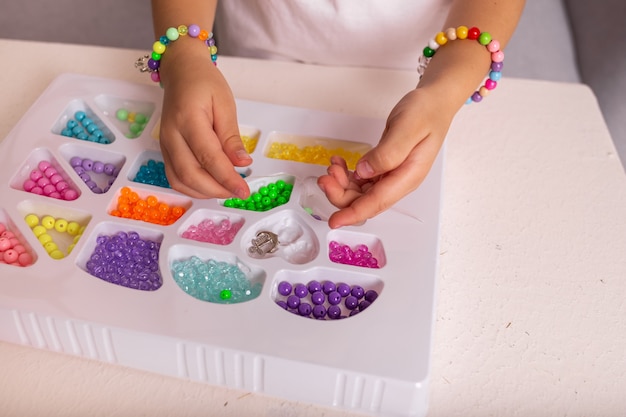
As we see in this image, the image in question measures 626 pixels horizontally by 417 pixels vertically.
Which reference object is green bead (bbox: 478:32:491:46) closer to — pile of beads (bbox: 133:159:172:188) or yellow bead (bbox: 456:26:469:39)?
yellow bead (bbox: 456:26:469:39)

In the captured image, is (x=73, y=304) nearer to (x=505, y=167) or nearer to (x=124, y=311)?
(x=124, y=311)

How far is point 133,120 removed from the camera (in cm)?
72

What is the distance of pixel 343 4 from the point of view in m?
0.81

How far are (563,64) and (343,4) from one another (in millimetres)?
613

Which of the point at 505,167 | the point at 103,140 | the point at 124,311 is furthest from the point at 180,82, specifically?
the point at 505,167

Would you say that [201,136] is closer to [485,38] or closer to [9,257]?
[9,257]

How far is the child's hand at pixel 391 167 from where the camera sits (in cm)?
55

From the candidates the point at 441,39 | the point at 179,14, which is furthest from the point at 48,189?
the point at 441,39

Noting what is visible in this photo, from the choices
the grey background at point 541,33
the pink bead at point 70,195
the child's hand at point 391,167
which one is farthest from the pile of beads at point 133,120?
the grey background at point 541,33

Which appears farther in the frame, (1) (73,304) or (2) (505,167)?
(2) (505,167)

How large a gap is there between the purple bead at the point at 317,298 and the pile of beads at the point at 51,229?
0.22 meters

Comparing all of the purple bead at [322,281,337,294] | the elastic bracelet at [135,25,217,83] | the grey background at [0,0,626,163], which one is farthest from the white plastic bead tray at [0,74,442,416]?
the grey background at [0,0,626,163]

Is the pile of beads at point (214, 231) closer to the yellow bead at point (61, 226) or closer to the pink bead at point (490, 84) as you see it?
the yellow bead at point (61, 226)

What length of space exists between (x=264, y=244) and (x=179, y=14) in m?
0.29
